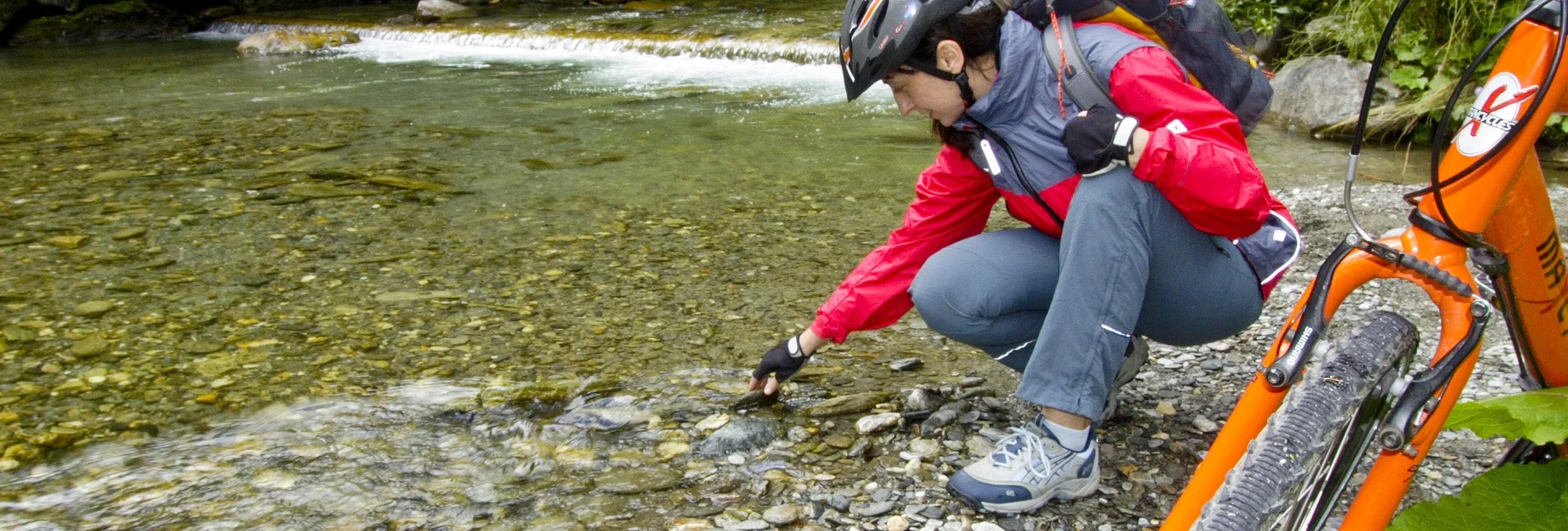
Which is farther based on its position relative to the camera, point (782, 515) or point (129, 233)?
point (129, 233)

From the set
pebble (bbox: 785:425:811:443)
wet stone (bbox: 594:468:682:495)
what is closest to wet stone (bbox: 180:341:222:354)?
wet stone (bbox: 594:468:682:495)

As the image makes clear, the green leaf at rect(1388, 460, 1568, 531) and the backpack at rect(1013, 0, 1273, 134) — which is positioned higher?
the backpack at rect(1013, 0, 1273, 134)

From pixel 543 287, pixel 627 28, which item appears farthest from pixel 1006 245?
pixel 627 28

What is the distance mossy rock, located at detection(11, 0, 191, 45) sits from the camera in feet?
59.9

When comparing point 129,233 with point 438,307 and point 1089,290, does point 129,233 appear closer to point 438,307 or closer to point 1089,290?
point 438,307

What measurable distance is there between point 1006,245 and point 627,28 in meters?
13.4

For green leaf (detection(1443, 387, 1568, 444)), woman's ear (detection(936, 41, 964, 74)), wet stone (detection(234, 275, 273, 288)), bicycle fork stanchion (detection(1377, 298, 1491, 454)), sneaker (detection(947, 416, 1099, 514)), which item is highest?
woman's ear (detection(936, 41, 964, 74))

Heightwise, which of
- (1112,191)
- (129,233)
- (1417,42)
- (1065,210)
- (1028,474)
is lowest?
(129,233)

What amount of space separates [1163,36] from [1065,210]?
461mm

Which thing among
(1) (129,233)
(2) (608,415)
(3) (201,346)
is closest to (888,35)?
(2) (608,415)

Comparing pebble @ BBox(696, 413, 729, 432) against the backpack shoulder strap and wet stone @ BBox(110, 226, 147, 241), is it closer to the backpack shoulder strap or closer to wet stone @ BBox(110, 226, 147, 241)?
the backpack shoulder strap

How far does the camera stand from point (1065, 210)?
105 inches

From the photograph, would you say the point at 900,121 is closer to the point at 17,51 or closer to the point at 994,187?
the point at 994,187

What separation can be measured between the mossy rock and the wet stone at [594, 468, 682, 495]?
19332mm
